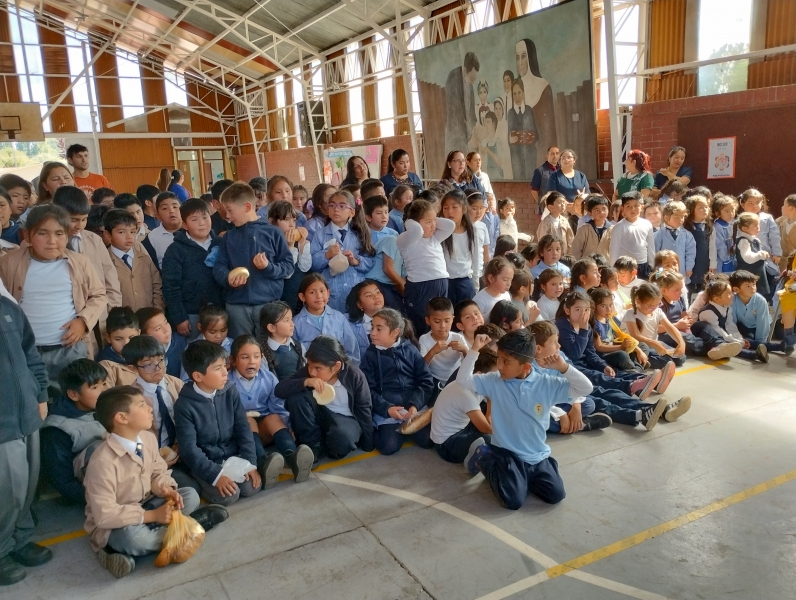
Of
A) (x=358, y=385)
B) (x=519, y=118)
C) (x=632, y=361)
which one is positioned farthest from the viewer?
(x=519, y=118)

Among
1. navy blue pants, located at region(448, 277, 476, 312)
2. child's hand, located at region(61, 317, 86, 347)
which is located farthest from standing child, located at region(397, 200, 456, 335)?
child's hand, located at region(61, 317, 86, 347)

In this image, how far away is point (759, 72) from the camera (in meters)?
8.05

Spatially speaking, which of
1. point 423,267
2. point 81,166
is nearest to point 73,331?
point 423,267

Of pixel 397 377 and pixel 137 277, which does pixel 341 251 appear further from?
pixel 137 277

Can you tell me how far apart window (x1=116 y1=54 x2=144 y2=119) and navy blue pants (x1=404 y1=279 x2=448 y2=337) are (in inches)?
783

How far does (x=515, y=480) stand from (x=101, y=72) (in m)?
22.3

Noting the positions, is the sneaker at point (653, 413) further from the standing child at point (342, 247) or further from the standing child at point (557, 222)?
the standing child at point (557, 222)

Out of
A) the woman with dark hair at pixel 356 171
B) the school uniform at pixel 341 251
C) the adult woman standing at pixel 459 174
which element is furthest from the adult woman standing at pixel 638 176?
the school uniform at pixel 341 251

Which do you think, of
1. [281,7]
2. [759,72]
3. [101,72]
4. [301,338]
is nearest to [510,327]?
[301,338]

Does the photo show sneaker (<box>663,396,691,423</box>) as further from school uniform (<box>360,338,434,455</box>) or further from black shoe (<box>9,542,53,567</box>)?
black shoe (<box>9,542,53,567</box>)

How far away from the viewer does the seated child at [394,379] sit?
3982 mm

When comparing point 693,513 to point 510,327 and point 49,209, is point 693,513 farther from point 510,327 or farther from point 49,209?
point 49,209

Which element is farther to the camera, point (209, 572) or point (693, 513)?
point (693, 513)

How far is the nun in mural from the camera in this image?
9370mm
